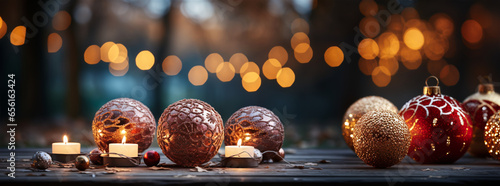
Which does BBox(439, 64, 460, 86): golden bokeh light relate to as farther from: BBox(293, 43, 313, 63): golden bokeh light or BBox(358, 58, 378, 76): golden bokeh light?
BBox(293, 43, 313, 63): golden bokeh light

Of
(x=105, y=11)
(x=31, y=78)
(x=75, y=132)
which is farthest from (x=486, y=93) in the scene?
(x=105, y=11)

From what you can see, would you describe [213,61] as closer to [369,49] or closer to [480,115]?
[369,49]

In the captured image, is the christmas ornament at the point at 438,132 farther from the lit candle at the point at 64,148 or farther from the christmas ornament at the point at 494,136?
the lit candle at the point at 64,148

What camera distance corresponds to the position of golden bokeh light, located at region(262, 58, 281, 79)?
12.5 metres

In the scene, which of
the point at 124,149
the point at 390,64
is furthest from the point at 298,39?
the point at 124,149

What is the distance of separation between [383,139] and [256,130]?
2.33 ft

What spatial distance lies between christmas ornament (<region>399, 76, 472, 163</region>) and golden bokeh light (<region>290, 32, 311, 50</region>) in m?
8.82

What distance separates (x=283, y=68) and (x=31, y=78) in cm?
675

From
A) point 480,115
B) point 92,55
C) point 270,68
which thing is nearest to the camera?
point 480,115

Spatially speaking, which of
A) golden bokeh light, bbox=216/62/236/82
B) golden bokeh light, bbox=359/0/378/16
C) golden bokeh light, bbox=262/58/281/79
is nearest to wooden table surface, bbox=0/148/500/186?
golden bokeh light, bbox=359/0/378/16

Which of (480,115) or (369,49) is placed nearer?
(480,115)

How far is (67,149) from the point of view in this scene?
251cm

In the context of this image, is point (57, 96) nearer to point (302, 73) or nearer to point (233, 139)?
point (302, 73)

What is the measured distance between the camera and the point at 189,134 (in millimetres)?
2285
